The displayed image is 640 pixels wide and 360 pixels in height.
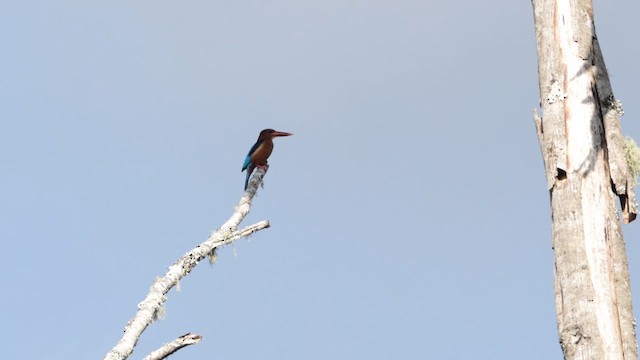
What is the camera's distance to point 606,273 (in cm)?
550

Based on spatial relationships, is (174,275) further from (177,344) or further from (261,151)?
(261,151)

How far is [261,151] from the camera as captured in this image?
449 inches

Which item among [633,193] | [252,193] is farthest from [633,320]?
[252,193]

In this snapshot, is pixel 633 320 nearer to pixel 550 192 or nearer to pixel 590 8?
pixel 550 192

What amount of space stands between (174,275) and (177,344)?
1.36 meters

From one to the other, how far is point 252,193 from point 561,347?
14.5ft

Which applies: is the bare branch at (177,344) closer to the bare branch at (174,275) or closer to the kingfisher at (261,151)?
the bare branch at (174,275)

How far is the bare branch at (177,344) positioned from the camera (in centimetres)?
609

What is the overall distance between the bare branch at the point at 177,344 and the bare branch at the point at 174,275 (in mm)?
339

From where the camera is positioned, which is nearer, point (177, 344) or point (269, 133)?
Answer: point (177, 344)

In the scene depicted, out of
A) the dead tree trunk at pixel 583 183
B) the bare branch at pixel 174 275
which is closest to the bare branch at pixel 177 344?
the bare branch at pixel 174 275

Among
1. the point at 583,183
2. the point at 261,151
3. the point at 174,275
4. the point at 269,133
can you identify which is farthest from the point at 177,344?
the point at 269,133

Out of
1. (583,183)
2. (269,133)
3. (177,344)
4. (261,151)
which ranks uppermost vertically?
(269,133)

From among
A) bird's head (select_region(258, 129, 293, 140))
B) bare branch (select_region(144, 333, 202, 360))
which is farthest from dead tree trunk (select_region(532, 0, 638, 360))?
bird's head (select_region(258, 129, 293, 140))
